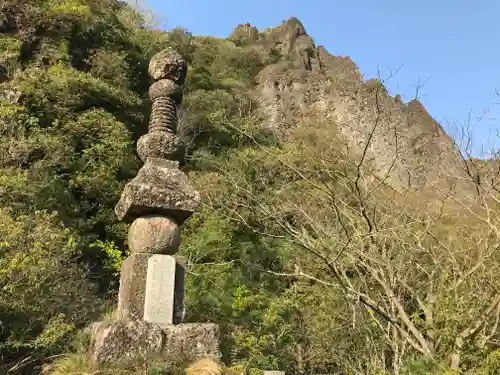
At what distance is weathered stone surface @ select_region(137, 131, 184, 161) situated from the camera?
3672mm

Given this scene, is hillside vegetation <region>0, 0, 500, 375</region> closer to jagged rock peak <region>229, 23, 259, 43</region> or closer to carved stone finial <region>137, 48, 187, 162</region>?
carved stone finial <region>137, 48, 187, 162</region>

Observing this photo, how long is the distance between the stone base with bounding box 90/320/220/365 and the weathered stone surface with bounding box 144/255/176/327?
17cm

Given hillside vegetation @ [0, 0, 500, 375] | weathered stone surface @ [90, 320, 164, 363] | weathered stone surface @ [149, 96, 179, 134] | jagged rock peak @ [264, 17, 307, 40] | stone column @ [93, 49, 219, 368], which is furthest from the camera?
jagged rock peak @ [264, 17, 307, 40]

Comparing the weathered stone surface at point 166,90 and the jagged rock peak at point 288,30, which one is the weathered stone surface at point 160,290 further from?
Answer: the jagged rock peak at point 288,30

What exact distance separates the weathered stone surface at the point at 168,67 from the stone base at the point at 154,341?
196 centimetres

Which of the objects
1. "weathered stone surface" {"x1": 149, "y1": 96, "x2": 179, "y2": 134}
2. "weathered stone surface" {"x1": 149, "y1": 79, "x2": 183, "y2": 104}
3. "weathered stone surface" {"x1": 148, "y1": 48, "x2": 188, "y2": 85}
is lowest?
"weathered stone surface" {"x1": 149, "y1": 96, "x2": 179, "y2": 134}

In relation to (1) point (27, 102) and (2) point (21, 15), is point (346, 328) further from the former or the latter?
(2) point (21, 15)

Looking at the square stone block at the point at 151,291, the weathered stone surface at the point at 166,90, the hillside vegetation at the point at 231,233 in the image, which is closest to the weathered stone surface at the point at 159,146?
the weathered stone surface at the point at 166,90

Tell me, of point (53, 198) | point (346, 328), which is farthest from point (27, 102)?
point (346, 328)

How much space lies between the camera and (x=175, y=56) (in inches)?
155

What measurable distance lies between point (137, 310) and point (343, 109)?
2154cm

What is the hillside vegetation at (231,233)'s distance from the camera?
5.95 metres

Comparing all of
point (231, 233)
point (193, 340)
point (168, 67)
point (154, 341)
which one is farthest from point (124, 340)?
point (231, 233)

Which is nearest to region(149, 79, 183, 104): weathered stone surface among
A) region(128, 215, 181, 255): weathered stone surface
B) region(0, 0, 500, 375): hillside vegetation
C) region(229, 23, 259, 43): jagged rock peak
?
region(128, 215, 181, 255): weathered stone surface
